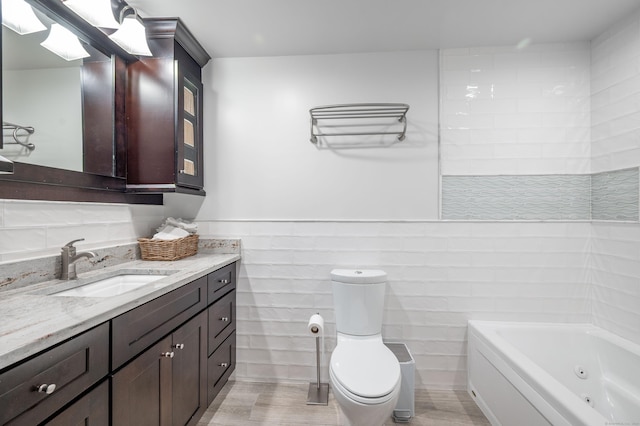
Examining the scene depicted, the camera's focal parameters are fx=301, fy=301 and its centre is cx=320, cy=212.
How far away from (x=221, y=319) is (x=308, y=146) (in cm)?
134

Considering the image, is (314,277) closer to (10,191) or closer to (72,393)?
(72,393)

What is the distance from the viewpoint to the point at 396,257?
7.16 feet

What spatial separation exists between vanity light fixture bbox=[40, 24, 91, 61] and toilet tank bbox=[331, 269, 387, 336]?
1.91 m

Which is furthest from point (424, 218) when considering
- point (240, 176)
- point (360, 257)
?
point (240, 176)

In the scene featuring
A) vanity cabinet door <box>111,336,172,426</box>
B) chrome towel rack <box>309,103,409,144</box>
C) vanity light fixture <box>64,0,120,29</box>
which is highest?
vanity light fixture <box>64,0,120,29</box>

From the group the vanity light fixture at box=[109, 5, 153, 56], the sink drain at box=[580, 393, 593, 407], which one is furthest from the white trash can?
the vanity light fixture at box=[109, 5, 153, 56]

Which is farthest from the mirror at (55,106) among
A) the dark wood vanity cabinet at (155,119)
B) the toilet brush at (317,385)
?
the toilet brush at (317,385)

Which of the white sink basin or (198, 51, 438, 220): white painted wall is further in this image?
(198, 51, 438, 220): white painted wall

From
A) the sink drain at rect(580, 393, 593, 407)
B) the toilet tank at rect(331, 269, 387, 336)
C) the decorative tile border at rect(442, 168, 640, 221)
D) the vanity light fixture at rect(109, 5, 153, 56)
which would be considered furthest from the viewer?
the decorative tile border at rect(442, 168, 640, 221)

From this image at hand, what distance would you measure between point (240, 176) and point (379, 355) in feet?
5.07

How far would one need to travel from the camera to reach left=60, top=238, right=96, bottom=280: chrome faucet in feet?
4.74

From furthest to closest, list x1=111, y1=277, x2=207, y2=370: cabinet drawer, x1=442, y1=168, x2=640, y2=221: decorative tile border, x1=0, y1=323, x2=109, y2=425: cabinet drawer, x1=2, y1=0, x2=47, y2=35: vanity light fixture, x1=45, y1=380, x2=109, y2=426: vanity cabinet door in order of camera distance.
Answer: x1=442, y1=168, x2=640, y2=221: decorative tile border, x1=2, y1=0, x2=47, y2=35: vanity light fixture, x1=111, y1=277, x2=207, y2=370: cabinet drawer, x1=45, y1=380, x2=109, y2=426: vanity cabinet door, x1=0, y1=323, x2=109, y2=425: cabinet drawer

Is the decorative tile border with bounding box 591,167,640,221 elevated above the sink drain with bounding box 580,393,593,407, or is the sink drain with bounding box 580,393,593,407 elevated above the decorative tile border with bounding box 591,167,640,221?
the decorative tile border with bounding box 591,167,640,221

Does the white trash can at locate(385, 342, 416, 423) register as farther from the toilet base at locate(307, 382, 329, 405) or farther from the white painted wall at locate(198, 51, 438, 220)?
the white painted wall at locate(198, 51, 438, 220)
